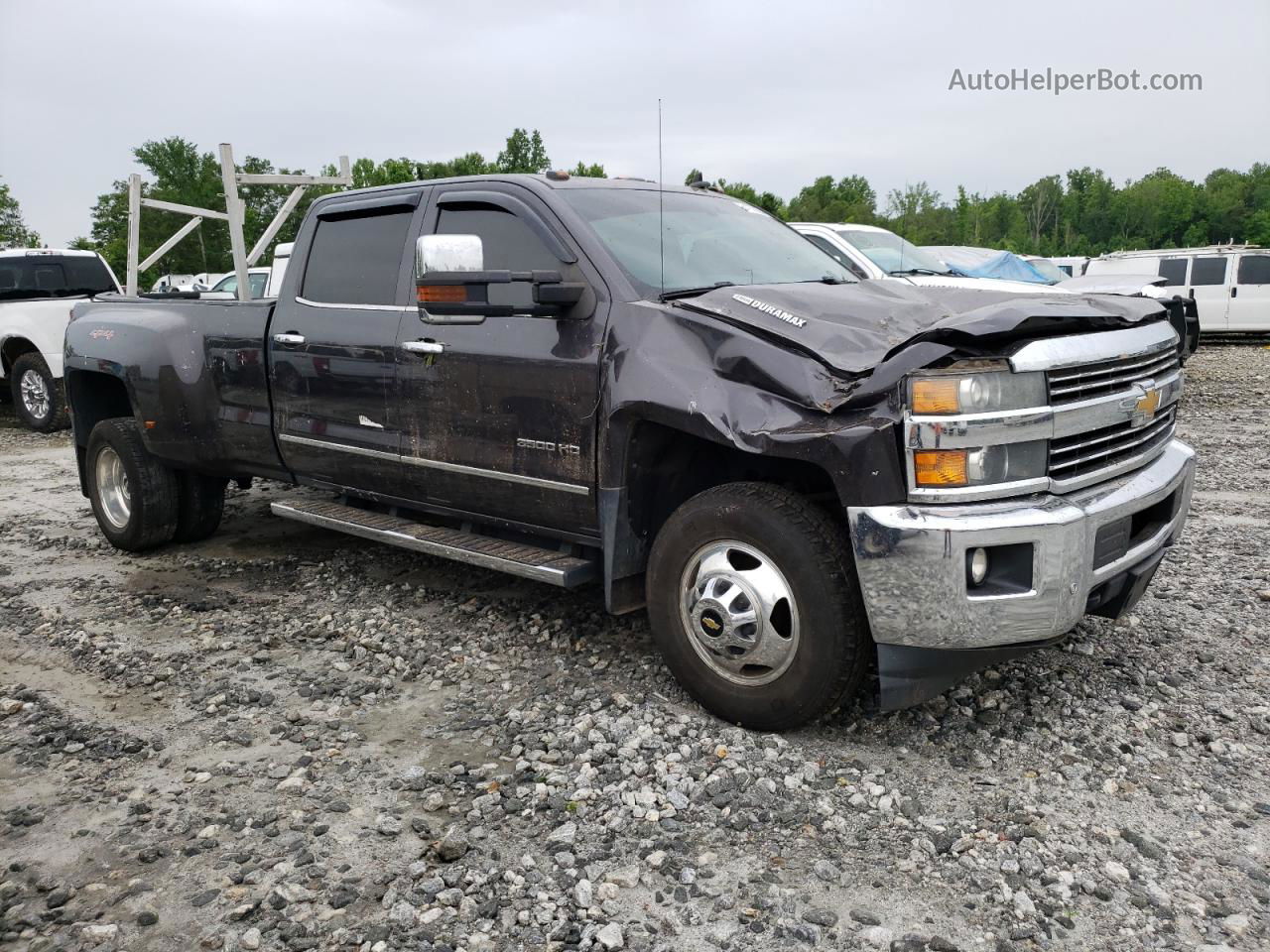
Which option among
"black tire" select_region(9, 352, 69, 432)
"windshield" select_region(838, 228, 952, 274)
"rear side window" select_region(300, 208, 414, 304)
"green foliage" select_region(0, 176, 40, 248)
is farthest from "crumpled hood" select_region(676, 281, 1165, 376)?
"green foliage" select_region(0, 176, 40, 248)

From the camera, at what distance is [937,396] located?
9.58 ft

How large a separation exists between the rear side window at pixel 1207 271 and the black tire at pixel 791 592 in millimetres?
18699

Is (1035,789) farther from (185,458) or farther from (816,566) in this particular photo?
(185,458)

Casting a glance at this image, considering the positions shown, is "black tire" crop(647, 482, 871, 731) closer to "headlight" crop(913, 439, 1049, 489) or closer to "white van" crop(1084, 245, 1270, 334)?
"headlight" crop(913, 439, 1049, 489)

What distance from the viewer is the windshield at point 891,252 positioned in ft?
31.6

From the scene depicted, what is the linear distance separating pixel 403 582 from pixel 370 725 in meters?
1.74

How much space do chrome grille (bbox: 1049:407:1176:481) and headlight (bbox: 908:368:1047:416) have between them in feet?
0.82

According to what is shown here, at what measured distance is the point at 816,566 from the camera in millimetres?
3150

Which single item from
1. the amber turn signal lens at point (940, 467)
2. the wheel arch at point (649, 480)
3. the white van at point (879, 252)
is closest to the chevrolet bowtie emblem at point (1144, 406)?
the amber turn signal lens at point (940, 467)

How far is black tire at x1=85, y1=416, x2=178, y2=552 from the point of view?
5.90m

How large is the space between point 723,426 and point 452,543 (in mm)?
1531

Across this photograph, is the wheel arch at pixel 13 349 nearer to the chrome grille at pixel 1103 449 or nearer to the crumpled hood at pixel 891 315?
the crumpled hood at pixel 891 315

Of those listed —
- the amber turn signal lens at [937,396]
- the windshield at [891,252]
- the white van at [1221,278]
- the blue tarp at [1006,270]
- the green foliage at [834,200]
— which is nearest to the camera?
the amber turn signal lens at [937,396]

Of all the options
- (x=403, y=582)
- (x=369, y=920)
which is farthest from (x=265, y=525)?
(x=369, y=920)
